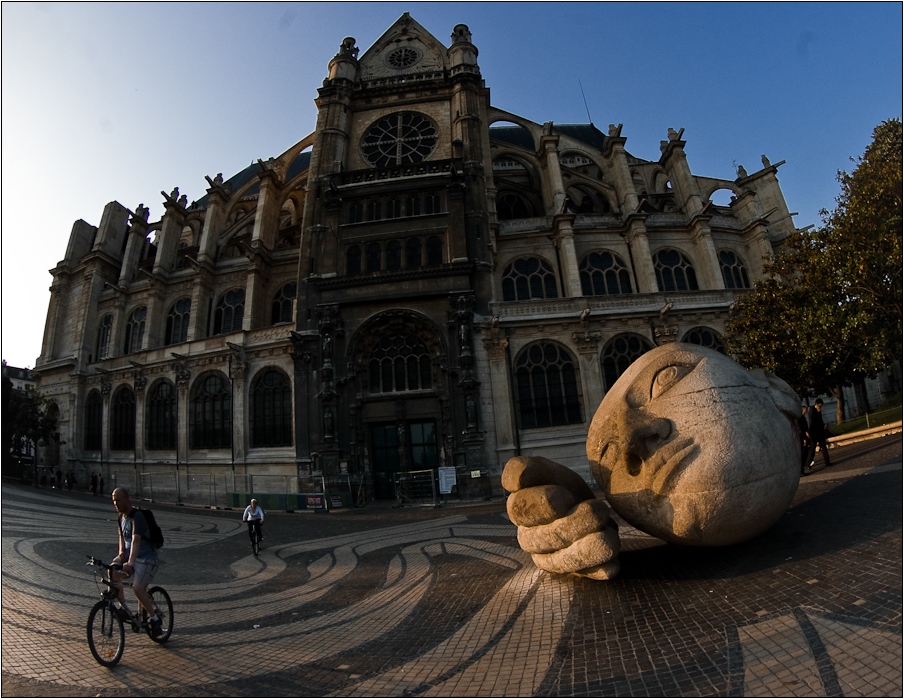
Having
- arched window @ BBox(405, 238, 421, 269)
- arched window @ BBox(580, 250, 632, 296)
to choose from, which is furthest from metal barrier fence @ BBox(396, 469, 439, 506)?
arched window @ BBox(580, 250, 632, 296)

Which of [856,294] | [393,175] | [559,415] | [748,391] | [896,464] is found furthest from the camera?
[393,175]

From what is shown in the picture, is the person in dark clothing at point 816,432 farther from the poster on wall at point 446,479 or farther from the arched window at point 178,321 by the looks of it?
the arched window at point 178,321

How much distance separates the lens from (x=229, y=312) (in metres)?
28.7

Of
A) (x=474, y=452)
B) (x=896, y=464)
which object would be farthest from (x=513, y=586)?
(x=474, y=452)

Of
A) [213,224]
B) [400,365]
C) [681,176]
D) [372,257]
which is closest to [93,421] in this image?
[213,224]

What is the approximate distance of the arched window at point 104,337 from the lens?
30.6 meters

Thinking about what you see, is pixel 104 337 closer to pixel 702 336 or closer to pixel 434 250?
pixel 434 250

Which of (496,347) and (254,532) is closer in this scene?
(254,532)

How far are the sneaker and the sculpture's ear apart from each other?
773cm

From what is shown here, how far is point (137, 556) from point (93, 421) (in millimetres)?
30553

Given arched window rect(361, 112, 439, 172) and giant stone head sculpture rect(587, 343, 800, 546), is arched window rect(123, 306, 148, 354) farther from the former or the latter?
giant stone head sculpture rect(587, 343, 800, 546)

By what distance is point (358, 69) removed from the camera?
33.2m

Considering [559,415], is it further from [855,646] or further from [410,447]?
[855,646]

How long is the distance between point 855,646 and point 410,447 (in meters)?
19.5
